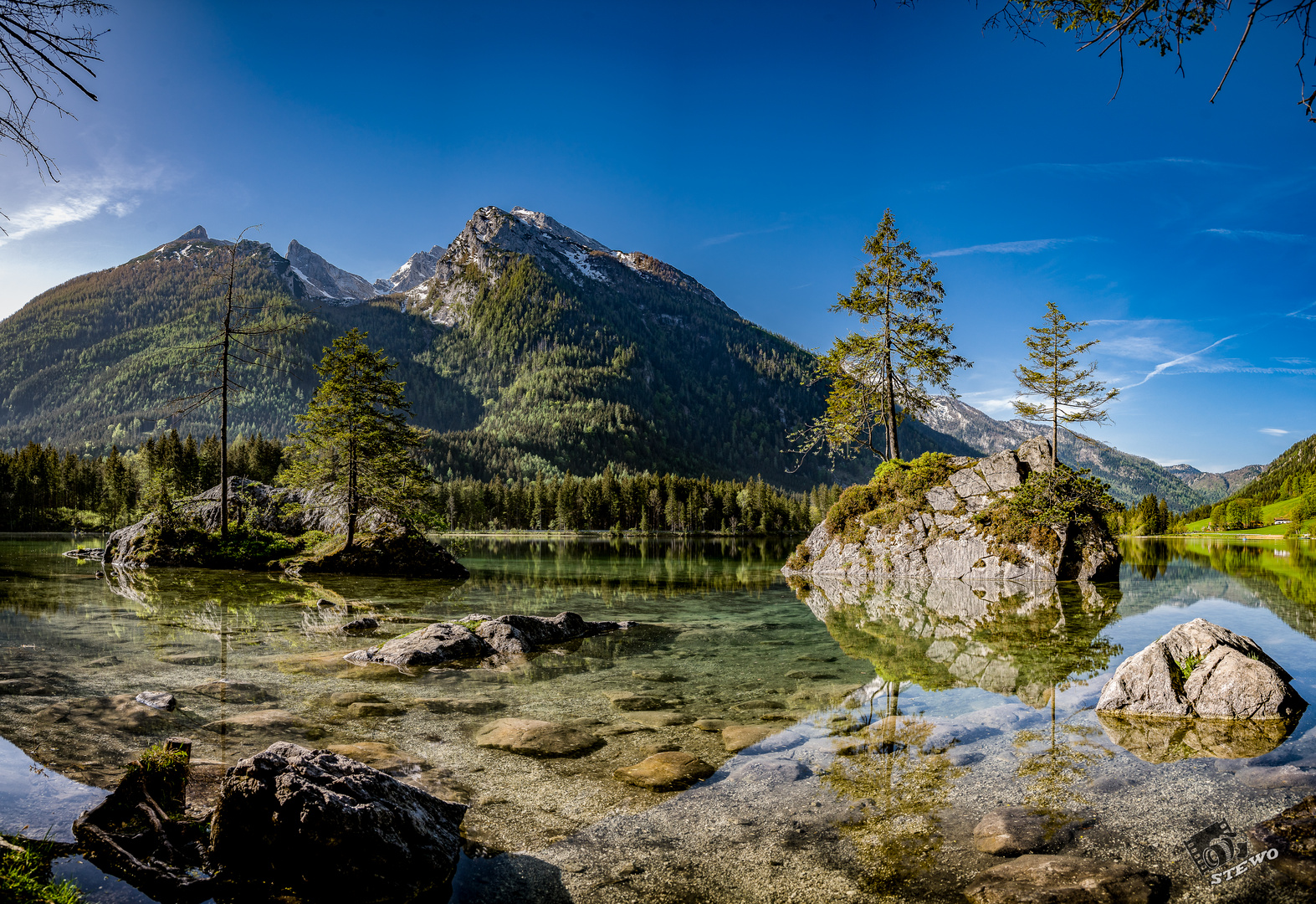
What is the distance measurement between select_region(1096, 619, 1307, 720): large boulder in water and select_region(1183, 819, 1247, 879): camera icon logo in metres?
4.00

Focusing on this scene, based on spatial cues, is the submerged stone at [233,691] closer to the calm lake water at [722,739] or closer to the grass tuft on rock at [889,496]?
the calm lake water at [722,739]

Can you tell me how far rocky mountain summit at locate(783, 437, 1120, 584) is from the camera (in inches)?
1130

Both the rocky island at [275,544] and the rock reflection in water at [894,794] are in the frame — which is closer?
the rock reflection in water at [894,794]

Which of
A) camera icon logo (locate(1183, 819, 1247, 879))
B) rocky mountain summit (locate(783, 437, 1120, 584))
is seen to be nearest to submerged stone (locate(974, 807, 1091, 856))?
camera icon logo (locate(1183, 819, 1247, 879))

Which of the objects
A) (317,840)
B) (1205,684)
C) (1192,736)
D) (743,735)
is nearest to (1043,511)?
(1205,684)

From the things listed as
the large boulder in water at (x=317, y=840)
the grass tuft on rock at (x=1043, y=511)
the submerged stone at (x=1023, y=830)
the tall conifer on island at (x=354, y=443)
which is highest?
the tall conifer on island at (x=354, y=443)

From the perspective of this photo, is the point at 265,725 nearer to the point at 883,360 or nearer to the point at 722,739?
the point at 722,739

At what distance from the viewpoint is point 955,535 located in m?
30.2

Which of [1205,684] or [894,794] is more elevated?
[1205,684]

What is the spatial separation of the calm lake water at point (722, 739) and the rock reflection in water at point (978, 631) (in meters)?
0.12

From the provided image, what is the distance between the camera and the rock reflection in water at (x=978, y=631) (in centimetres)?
1161

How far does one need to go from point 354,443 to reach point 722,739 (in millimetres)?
29821

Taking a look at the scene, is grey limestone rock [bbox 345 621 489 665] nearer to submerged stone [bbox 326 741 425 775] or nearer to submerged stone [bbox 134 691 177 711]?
submerged stone [bbox 134 691 177 711]

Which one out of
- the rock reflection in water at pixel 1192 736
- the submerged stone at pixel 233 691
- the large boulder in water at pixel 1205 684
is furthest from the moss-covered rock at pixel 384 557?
the rock reflection in water at pixel 1192 736
